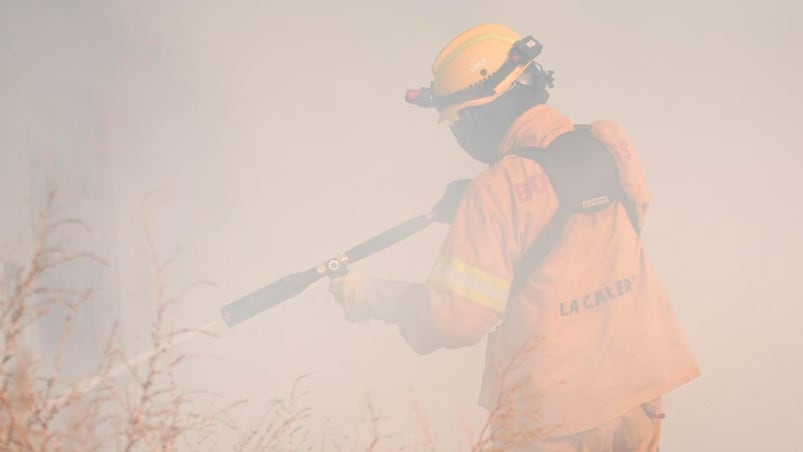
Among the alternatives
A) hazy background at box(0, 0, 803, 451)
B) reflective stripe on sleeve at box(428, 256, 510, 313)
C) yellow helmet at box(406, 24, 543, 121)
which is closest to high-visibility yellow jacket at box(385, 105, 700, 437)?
reflective stripe on sleeve at box(428, 256, 510, 313)

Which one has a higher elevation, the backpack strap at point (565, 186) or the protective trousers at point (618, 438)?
the backpack strap at point (565, 186)

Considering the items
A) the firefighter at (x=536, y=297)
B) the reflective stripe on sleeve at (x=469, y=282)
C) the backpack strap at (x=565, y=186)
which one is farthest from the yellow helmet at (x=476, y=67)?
the reflective stripe on sleeve at (x=469, y=282)

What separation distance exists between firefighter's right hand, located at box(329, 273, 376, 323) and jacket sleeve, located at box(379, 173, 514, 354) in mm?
117

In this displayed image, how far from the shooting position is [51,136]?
2.83 meters

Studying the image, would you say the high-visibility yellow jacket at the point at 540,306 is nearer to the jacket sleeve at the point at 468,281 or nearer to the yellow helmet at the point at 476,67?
the jacket sleeve at the point at 468,281

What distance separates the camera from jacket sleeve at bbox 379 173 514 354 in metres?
2.22

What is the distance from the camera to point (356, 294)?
7.80 feet

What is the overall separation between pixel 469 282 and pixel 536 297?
0.74 ft

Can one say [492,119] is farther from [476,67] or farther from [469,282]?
[469,282]

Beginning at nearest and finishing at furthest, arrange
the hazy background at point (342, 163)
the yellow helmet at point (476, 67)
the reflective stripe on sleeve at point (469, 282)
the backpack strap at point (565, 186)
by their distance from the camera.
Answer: the reflective stripe on sleeve at point (469, 282) → the backpack strap at point (565, 186) → the yellow helmet at point (476, 67) → the hazy background at point (342, 163)

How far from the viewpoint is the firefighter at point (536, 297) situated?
2.26 m

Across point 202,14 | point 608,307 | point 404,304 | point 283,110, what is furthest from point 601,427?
point 202,14

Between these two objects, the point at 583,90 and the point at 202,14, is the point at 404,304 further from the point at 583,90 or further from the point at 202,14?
the point at 202,14

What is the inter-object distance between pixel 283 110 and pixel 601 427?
1479 mm
